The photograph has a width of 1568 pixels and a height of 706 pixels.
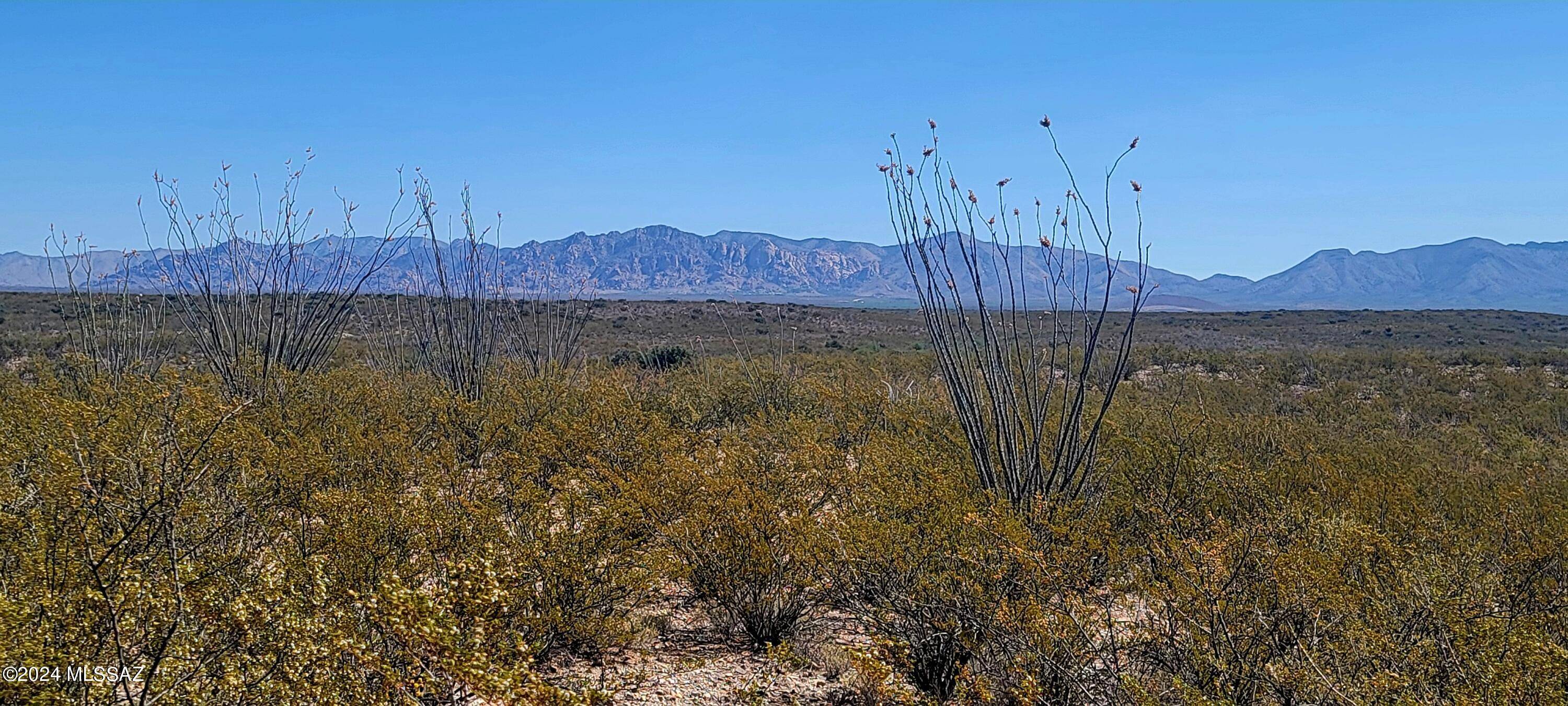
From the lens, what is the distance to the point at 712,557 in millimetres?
5629

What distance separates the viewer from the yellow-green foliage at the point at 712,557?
323 centimetres

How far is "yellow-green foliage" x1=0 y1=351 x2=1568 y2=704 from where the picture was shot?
10.6ft

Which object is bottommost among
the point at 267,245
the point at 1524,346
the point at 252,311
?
the point at 1524,346

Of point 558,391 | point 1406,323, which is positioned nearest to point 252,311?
point 558,391

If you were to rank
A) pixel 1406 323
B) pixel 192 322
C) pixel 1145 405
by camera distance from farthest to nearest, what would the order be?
pixel 1406 323 → pixel 1145 405 → pixel 192 322

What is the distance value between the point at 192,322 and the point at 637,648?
917 cm

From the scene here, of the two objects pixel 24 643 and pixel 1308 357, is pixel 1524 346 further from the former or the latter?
pixel 24 643

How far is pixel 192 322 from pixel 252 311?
1.23m

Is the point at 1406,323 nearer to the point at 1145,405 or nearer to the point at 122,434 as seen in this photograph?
Result: the point at 1145,405

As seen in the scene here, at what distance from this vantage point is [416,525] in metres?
4.82

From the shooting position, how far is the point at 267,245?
10.5 m

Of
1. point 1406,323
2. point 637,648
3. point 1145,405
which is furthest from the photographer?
point 1406,323

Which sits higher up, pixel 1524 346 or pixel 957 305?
pixel 957 305

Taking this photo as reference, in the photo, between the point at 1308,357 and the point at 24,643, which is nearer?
the point at 24,643
